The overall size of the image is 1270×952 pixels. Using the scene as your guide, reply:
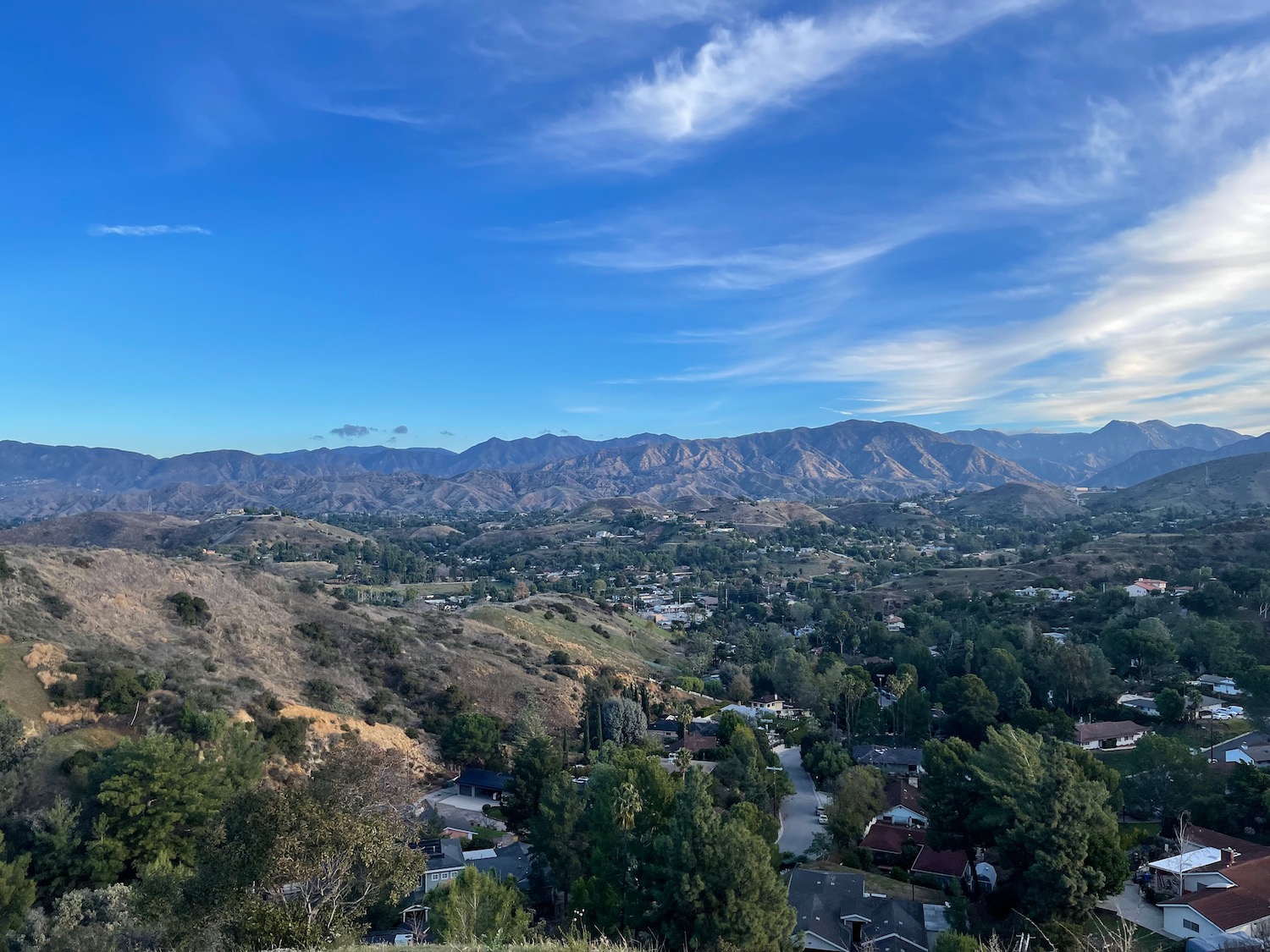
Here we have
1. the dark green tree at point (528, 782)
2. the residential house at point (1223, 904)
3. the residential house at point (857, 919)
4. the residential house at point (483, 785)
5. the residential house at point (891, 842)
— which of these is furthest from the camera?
the residential house at point (483, 785)

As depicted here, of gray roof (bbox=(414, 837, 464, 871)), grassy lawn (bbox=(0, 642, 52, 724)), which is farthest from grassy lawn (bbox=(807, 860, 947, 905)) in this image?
grassy lawn (bbox=(0, 642, 52, 724))

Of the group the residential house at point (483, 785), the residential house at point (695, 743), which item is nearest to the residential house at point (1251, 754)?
the residential house at point (695, 743)

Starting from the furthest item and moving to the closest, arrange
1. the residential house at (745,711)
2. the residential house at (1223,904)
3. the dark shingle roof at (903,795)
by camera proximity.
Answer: the residential house at (745,711)
the dark shingle roof at (903,795)
the residential house at (1223,904)

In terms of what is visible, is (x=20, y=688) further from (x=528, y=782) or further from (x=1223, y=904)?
(x=1223, y=904)

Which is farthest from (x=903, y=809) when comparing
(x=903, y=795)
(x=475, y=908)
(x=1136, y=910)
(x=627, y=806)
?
(x=475, y=908)

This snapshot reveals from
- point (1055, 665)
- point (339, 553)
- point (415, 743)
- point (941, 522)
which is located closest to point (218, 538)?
point (339, 553)

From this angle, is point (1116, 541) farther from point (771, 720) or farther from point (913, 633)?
point (771, 720)

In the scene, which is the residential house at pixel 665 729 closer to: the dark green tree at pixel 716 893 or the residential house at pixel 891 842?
the residential house at pixel 891 842
